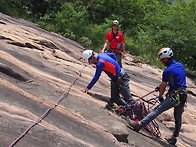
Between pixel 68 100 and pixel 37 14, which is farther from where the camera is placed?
pixel 37 14

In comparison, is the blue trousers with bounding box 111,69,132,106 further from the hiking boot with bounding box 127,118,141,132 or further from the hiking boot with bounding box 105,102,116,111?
the hiking boot with bounding box 127,118,141,132

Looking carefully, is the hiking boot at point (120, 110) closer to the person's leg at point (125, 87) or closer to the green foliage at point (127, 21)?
the person's leg at point (125, 87)

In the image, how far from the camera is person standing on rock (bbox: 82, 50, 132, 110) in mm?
10578

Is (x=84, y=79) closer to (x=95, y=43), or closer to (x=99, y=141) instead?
(x=99, y=141)

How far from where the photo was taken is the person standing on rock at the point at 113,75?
1058 centimetres

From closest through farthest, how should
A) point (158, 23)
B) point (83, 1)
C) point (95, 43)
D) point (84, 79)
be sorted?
point (84, 79) < point (95, 43) < point (83, 1) < point (158, 23)

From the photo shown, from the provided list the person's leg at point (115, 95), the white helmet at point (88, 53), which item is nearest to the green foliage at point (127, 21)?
the person's leg at point (115, 95)

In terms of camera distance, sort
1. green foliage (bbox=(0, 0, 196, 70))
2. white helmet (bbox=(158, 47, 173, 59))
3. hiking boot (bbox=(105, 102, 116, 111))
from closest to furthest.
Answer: white helmet (bbox=(158, 47, 173, 59)) → hiking boot (bbox=(105, 102, 116, 111)) → green foliage (bbox=(0, 0, 196, 70))

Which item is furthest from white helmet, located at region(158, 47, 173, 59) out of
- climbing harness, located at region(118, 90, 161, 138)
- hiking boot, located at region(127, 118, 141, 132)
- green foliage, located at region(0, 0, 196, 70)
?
green foliage, located at region(0, 0, 196, 70)

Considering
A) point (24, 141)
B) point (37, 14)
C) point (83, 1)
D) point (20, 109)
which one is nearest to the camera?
point (24, 141)

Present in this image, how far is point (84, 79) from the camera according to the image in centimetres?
1326

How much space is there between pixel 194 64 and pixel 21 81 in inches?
1070

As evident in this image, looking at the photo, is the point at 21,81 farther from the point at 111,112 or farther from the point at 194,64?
the point at 194,64

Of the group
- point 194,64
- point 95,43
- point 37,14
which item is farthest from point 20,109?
point 194,64
